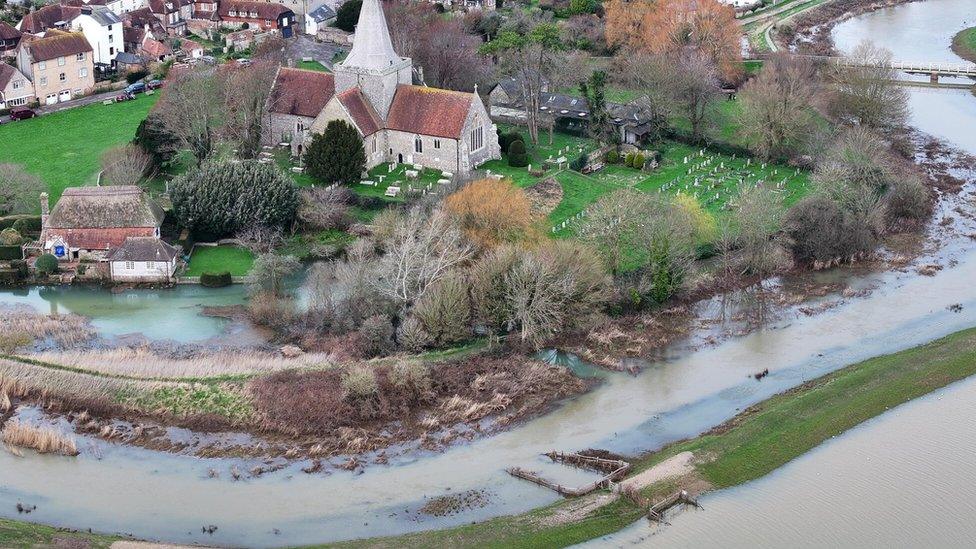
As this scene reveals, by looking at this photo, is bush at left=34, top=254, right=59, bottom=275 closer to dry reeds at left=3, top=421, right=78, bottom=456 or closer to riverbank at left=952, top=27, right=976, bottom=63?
dry reeds at left=3, top=421, right=78, bottom=456

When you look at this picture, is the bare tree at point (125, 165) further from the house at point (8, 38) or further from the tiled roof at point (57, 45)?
the house at point (8, 38)

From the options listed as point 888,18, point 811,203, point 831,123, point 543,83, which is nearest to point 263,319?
point 811,203

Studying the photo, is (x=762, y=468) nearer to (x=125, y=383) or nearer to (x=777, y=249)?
(x=777, y=249)

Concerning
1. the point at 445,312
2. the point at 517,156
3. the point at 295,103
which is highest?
the point at 295,103

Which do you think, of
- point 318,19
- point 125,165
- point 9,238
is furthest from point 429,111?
point 318,19

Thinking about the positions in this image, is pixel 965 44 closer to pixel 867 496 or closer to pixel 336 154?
pixel 336 154

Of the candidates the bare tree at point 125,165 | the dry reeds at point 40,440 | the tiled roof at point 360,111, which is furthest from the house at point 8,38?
the dry reeds at point 40,440
